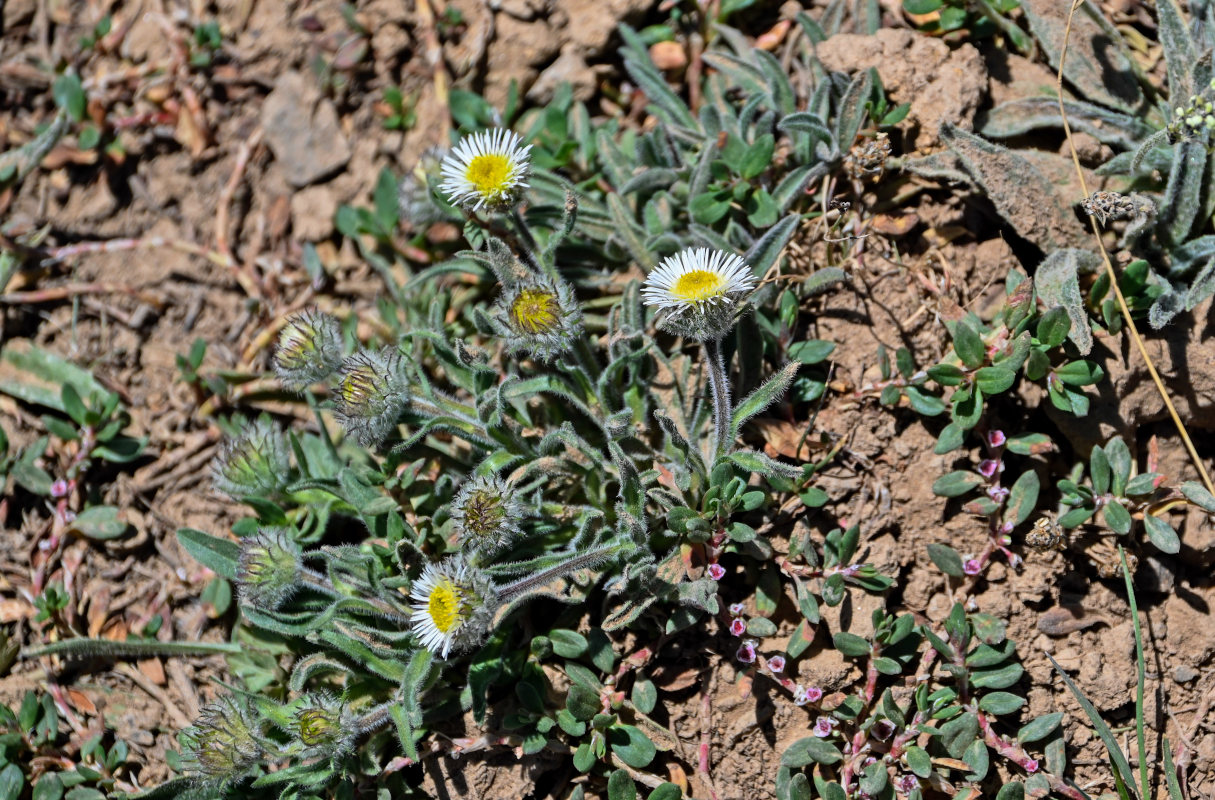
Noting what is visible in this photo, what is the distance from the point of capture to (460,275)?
386 centimetres

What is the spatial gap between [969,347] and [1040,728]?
3.92 feet

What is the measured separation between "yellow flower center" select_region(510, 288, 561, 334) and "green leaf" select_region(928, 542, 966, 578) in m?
1.43

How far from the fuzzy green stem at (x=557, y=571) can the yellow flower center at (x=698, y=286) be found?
83 centimetres

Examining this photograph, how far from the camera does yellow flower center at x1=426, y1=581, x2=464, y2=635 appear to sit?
2.71 metres

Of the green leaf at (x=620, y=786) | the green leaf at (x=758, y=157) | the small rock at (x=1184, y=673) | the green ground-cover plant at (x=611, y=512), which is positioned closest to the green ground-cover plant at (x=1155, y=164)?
the green ground-cover plant at (x=611, y=512)

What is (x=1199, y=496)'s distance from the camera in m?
2.90

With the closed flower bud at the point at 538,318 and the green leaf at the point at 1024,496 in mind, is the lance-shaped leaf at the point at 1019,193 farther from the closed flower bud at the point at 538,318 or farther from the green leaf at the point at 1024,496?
the closed flower bud at the point at 538,318

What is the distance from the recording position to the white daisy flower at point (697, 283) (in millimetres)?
2729

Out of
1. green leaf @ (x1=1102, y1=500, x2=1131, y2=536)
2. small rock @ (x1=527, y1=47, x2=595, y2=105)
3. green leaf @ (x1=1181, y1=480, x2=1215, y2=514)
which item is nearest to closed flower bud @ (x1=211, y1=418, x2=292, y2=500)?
small rock @ (x1=527, y1=47, x2=595, y2=105)

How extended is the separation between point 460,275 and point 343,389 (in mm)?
986

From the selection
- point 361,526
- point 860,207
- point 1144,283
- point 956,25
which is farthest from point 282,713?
point 956,25

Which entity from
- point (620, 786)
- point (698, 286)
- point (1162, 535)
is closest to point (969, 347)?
point (1162, 535)

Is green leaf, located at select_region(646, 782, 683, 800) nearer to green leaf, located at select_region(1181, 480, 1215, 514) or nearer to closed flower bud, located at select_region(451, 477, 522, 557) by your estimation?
closed flower bud, located at select_region(451, 477, 522, 557)

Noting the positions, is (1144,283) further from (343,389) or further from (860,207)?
(343,389)
